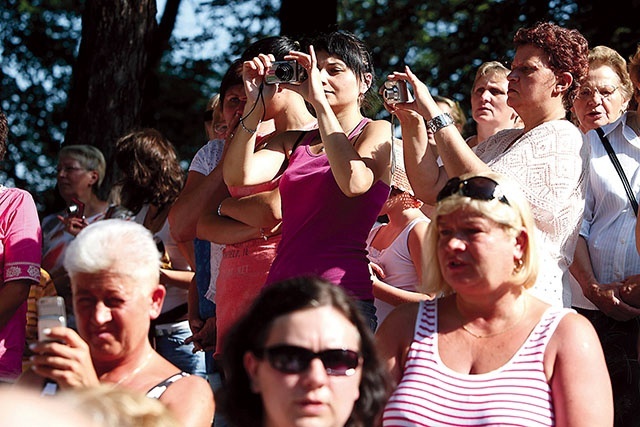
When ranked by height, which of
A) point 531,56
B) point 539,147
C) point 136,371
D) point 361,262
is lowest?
point 136,371

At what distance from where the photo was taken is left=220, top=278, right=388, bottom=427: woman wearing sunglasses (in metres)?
2.86

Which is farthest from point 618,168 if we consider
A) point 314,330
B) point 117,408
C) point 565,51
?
point 117,408

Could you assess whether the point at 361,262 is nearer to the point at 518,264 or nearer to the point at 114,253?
the point at 518,264

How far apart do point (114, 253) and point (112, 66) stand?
5.85 m

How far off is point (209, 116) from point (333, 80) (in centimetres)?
195

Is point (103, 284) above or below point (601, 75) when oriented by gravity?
below

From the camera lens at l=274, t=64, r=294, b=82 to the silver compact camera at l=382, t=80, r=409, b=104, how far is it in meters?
0.41

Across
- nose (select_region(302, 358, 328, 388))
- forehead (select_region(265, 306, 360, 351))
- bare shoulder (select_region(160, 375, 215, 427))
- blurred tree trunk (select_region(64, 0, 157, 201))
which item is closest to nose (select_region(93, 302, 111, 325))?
bare shoulder (select_region(160, 375, 215, 427))

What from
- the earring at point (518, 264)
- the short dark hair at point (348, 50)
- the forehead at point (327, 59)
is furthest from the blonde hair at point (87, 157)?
the earring at point (518, 264)

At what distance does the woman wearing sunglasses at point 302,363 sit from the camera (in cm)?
286

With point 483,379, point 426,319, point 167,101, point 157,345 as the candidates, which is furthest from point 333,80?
point 167,101

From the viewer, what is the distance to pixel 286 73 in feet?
15.0

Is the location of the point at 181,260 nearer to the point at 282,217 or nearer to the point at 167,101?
the point at 282,217

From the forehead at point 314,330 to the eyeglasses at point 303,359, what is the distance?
0.06 ft
